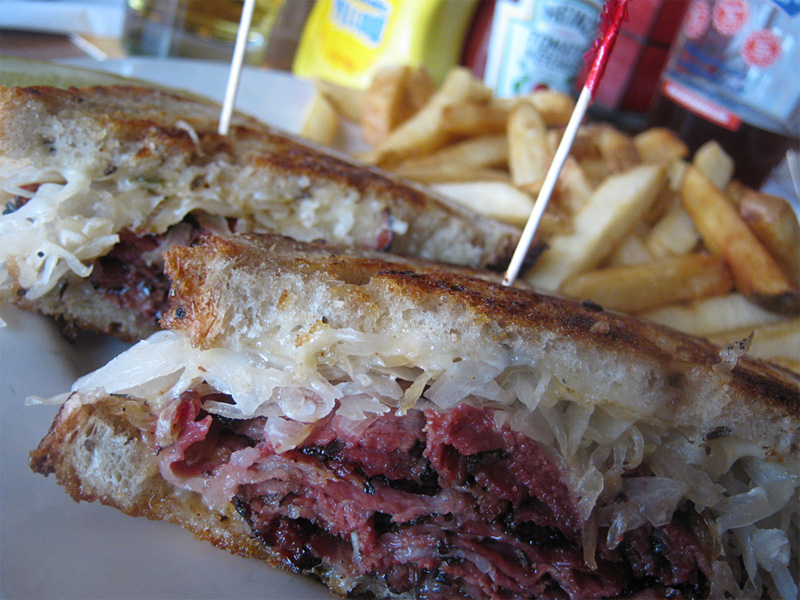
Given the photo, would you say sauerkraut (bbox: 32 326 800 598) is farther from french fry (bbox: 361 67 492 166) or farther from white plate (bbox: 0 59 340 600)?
french fry (bbox: 361 67 492 166)

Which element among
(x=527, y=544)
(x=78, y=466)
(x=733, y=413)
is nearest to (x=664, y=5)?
(x=733, y=413)

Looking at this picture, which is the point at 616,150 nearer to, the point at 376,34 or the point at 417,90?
the point at 417,90

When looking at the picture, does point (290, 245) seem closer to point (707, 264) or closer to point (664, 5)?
point (707, 264)

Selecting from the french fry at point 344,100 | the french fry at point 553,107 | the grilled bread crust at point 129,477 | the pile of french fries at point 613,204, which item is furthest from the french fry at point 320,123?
the grilled bread crust at point 129,477

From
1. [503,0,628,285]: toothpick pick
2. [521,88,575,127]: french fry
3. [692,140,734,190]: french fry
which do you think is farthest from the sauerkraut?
[521,88,575,127]: french fry

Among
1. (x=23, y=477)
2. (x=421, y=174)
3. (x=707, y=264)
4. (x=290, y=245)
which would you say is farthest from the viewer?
(x=421, y=174)

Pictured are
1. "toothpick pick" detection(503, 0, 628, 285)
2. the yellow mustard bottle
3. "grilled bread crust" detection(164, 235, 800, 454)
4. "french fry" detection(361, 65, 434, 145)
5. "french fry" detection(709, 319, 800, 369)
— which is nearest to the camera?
"grilled bread crust" detection(164, 235, 800, 454)
